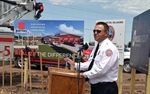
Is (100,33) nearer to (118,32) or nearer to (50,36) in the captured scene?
(118,32)

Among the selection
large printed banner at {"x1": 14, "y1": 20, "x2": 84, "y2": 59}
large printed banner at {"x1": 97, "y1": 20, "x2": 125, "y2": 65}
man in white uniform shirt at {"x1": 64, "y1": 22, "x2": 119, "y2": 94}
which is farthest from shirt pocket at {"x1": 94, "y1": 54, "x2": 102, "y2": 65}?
large printed banner at {"x1": 14, "y1": 20, "x2": 84, "y2": 59}

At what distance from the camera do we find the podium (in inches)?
143

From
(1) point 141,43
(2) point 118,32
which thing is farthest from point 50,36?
(1) point 141,43

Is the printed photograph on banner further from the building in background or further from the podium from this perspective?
the podium

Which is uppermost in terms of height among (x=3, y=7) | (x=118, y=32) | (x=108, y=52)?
(x=3, y=7)

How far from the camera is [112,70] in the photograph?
3.64 m

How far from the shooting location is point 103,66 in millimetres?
3520

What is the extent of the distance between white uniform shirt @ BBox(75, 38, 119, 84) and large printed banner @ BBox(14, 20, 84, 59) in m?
7.24

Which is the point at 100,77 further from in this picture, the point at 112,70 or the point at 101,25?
the point at 101,25

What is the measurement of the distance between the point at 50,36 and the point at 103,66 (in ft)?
31.7

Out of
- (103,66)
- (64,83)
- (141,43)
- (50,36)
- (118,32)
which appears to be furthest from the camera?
(50,36)

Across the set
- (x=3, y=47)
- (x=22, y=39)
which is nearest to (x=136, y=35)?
(x=3, y=47)

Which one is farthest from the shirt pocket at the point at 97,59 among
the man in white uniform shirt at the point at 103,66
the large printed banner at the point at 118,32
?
the large printed banner at the point at 118,32

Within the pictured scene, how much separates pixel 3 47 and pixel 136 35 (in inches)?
271
